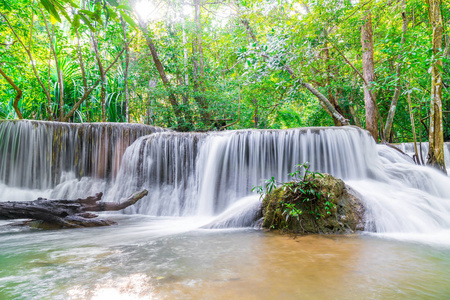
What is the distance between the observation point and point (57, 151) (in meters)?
7.68

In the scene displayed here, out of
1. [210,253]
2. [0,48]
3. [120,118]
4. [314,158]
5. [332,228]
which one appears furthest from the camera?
[120,118]

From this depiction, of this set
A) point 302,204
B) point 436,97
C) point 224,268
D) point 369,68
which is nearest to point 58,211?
point 224,268

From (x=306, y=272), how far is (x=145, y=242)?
1.87 metres

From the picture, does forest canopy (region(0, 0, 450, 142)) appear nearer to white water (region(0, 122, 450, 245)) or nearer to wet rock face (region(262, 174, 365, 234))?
white water (region(0, 122, 450, 245))

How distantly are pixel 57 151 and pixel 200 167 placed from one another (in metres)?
4.44

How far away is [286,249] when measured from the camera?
2.52 metres

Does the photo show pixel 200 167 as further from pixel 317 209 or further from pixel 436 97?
pixel 436 97

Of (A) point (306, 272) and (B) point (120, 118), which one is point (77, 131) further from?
(A) point (306, 272)

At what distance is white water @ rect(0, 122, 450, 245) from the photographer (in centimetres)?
530

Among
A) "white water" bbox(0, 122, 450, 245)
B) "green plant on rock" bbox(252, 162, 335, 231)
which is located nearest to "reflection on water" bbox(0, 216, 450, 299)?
"green plant on rock" bbox(252, 162, 335, 231)

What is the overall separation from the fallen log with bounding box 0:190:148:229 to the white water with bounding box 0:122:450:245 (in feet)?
6.12

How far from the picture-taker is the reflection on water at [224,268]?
5.10ft

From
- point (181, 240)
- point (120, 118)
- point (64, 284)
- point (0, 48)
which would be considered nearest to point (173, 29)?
point (120, 118)

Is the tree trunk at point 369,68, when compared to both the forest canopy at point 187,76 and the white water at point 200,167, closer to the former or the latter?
the forest canopy at point 187,76
